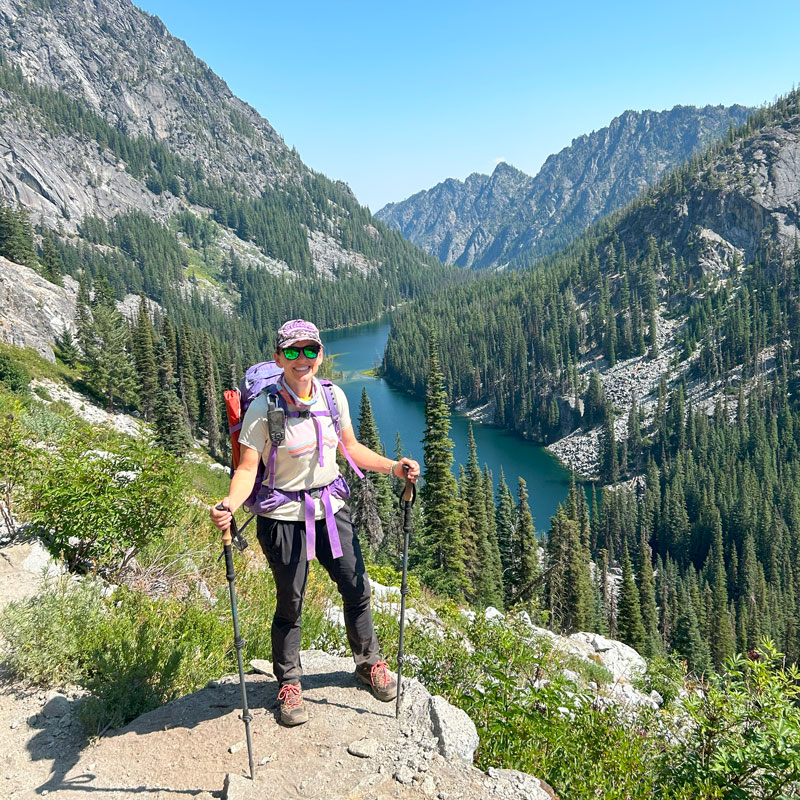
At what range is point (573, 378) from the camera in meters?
140

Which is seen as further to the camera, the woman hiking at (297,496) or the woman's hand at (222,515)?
the woman hiking at (297,496)

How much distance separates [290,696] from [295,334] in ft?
11.1

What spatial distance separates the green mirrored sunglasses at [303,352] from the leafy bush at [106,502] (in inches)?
130

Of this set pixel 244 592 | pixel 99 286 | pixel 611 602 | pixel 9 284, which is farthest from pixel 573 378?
pixel 244 592

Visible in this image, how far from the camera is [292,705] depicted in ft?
15.7

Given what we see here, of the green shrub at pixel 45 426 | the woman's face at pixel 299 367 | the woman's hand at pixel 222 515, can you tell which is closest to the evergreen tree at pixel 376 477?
the green shrub at pixel 45 426

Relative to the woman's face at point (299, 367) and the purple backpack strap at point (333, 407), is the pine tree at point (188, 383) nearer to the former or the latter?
A: the purple backpack strap at point (333, 407)

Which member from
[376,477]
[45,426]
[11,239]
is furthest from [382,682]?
[11,239]

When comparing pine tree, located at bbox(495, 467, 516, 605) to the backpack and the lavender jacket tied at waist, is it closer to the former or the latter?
the lavender jacket tied at waist

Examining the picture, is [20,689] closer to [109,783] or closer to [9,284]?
[109,783]

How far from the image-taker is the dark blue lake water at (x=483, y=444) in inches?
4018

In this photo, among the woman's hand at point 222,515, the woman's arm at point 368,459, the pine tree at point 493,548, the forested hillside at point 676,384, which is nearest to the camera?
the woman's hand at point 222,515

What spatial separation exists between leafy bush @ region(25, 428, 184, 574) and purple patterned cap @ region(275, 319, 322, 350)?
331cm

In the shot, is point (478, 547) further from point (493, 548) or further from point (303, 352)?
point (303, 352)
